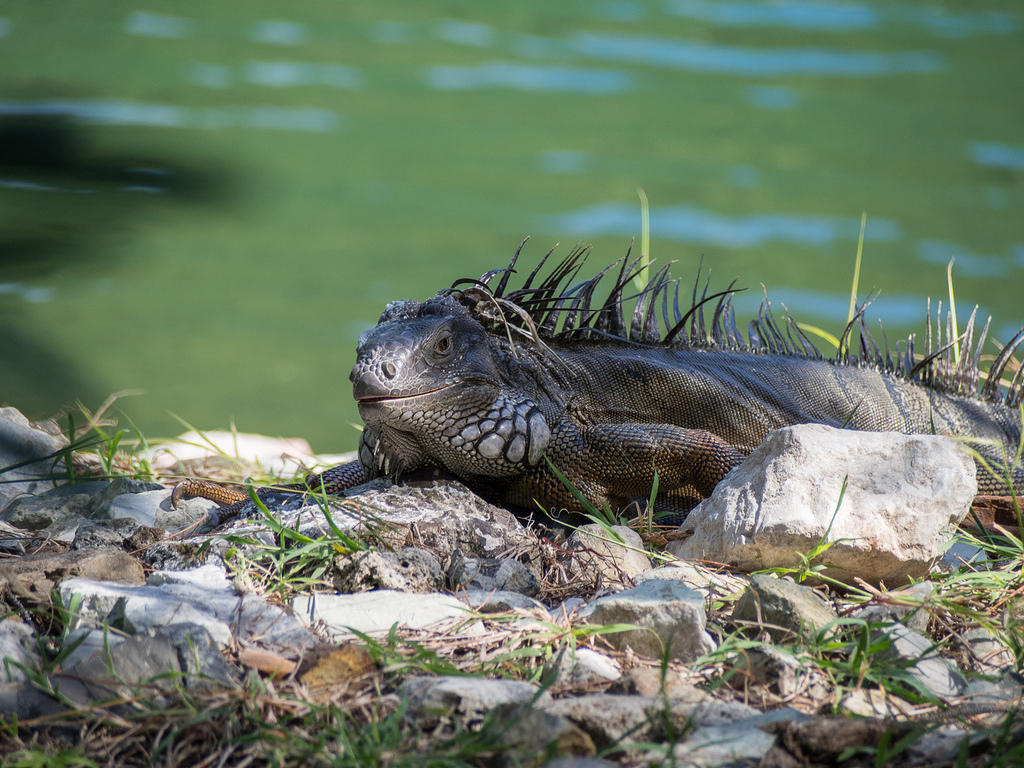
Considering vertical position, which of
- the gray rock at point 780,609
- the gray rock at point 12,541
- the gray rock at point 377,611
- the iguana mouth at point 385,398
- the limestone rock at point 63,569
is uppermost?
the iguana mouth at point 385,398

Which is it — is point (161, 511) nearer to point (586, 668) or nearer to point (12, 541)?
point (12, 541)

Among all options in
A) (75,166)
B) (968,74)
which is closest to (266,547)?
(75,166)

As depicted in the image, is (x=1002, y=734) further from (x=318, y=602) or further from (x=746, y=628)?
(x=318, y=602)

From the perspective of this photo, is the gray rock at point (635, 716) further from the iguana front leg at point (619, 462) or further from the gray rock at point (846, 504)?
the iguana front leg at point (619, 462)

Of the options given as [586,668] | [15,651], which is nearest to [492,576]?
[586,668]

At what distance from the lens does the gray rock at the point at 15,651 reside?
2.34 meters

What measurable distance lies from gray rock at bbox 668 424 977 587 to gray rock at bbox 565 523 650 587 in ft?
0.78

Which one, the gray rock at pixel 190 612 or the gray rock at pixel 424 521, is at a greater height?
the gray rock at pixel 190 612

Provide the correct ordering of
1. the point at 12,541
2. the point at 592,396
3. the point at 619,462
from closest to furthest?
the point at 12,541 → the point at 619,462 → the point at 592,396

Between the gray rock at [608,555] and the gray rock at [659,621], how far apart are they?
17.0 inches

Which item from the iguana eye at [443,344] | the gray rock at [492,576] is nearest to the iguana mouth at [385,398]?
the iguana eye at [443,344]

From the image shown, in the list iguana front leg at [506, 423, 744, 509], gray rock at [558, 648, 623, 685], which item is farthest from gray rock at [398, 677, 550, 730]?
iguana front leg at [506, 423, 744, 509]

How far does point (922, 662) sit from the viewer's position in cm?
260

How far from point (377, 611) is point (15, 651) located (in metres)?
0.91
